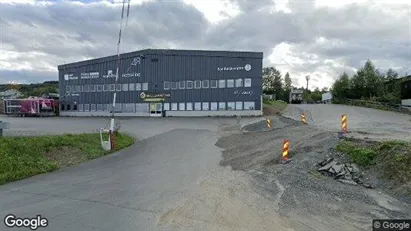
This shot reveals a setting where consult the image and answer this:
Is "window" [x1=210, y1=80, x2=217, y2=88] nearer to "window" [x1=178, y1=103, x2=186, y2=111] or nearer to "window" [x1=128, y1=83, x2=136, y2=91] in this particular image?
"window" [x1=178, y1=103, x2=186, y2=111]

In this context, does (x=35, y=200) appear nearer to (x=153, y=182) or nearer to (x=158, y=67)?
(x=153, y=182)

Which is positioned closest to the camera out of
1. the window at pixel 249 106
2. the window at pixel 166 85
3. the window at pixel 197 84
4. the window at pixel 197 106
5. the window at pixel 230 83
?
the window at pixel 249 106

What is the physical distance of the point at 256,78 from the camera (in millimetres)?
49000

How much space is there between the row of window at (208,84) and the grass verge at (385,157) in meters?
34.8

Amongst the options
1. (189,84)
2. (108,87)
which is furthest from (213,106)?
(108,87)

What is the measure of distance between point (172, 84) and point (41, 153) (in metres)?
37.3

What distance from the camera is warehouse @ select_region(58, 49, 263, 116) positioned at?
162 feet

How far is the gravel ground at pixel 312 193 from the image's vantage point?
8.08 m

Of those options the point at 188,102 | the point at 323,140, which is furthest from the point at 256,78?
the point at 323,140

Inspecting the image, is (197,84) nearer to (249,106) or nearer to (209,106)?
(209,106)

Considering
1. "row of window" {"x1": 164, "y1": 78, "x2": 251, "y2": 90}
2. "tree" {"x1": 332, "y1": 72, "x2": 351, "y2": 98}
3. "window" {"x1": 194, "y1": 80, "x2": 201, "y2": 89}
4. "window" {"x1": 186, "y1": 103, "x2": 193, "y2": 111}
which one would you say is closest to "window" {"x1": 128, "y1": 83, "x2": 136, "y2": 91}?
"row of window" {"x1": 164, "y1": 78, "x2": 251, "y2": 90}

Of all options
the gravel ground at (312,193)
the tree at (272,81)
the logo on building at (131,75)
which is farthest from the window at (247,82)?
the tree at (272,81)

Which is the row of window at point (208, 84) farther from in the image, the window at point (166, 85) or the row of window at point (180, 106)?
the row of window at point (180, 106)

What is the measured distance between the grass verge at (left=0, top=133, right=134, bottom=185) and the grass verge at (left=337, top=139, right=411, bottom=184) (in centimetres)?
1243
